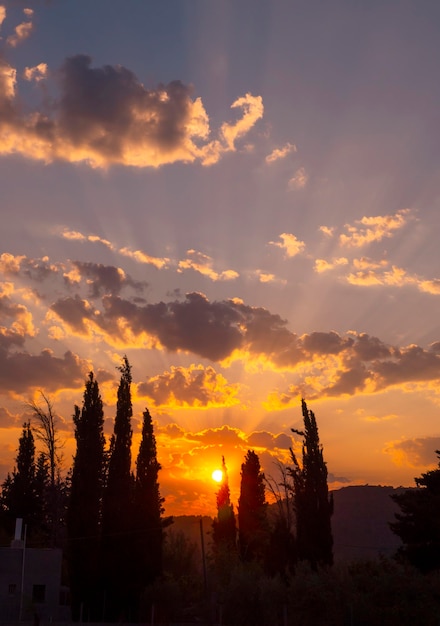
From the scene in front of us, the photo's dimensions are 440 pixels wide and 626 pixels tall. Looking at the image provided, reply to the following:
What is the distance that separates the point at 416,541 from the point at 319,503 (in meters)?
8.69

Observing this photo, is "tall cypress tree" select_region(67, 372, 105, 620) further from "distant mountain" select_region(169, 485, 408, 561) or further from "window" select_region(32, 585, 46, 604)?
"distant mountain" select_region(169, 485, 408, 561)

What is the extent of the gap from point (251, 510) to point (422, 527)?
3561cm

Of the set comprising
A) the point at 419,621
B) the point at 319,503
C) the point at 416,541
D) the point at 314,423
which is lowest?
the point at 419,621

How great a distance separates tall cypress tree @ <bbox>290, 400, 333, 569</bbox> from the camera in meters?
46.7

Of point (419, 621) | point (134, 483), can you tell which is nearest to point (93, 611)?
point (134, 483)

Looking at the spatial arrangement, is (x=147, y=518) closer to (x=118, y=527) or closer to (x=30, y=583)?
(x=118, y=527)

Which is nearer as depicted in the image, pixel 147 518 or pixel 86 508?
pixel 86 508

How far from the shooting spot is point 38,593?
4906 cm

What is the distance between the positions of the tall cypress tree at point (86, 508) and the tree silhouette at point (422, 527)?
845 inches

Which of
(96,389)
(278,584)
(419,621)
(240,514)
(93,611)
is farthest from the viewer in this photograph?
(240,514)

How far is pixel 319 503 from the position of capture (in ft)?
159

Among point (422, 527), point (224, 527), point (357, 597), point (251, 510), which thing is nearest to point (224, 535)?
point (224, 527)

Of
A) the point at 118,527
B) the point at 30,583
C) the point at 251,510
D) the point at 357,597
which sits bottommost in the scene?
the point at 357,597

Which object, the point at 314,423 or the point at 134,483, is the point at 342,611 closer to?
the point at 314,423
